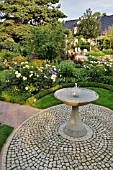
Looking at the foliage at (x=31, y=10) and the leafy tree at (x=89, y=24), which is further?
the leafy tree at (x=89, y=24)

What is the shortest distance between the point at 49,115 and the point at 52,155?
7.51 feet

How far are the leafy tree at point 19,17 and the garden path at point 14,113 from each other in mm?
15901

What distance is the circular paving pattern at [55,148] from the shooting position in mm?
3818

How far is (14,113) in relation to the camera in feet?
21.4

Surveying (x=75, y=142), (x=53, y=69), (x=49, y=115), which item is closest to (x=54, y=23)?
(x=53, y=69)

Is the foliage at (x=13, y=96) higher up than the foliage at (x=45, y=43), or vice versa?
the foliage at (x=45, y=43)

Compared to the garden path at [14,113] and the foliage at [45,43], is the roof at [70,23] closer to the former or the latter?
the foliage at [45,43]

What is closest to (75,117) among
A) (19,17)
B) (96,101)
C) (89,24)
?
(96,101)

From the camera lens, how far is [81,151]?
4.23 meters

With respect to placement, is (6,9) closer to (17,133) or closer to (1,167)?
(17,133)

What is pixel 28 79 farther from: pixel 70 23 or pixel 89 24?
pixel 70 23

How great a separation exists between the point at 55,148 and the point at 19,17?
20283 millimetres

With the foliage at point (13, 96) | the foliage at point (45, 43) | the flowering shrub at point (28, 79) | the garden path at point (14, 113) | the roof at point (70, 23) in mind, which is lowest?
the garden path at point (14, 113)

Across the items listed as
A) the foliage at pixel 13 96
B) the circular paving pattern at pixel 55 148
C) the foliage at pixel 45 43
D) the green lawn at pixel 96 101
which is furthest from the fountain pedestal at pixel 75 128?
the foliage at pixel 45 43
